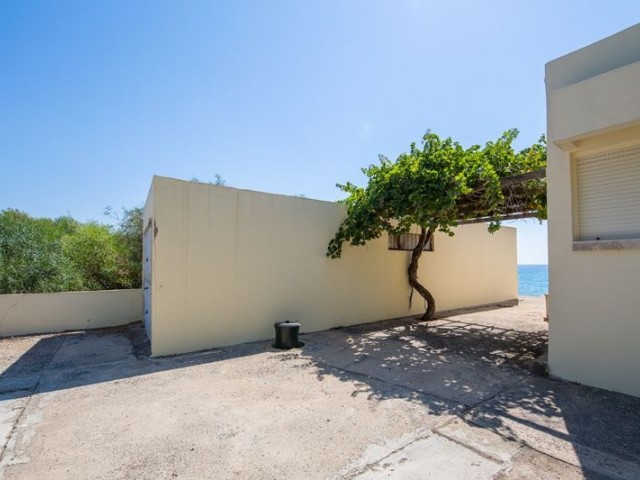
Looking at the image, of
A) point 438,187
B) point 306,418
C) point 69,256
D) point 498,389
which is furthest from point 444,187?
point 69,256

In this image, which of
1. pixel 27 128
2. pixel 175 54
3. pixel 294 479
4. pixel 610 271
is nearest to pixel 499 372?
pixel 610 271

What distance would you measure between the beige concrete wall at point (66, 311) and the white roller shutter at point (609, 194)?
1066 cm

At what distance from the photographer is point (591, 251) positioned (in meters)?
4.61

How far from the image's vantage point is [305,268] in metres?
8.34

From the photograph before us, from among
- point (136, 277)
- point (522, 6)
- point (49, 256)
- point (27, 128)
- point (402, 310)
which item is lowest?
point (402, 310)

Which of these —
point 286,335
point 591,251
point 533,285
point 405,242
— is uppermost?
point 405,242

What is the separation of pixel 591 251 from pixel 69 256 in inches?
502

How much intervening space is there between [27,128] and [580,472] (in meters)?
12.0

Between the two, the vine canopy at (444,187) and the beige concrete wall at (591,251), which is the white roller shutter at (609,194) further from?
the vine canopy at (444,187)

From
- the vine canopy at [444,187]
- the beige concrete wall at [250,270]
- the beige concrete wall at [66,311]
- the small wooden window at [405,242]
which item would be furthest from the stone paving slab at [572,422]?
the beige concrete wall at [66,311]

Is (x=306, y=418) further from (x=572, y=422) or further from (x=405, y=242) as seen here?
(x=405, y=242)

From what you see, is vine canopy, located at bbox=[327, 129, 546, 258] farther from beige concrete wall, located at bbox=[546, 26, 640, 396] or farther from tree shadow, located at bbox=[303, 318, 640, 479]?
tree shadow, located at bbox=[303, 318, 640, 479]

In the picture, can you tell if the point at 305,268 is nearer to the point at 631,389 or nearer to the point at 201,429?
the point at 201,429

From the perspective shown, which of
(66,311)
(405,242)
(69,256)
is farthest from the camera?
(405,242)
